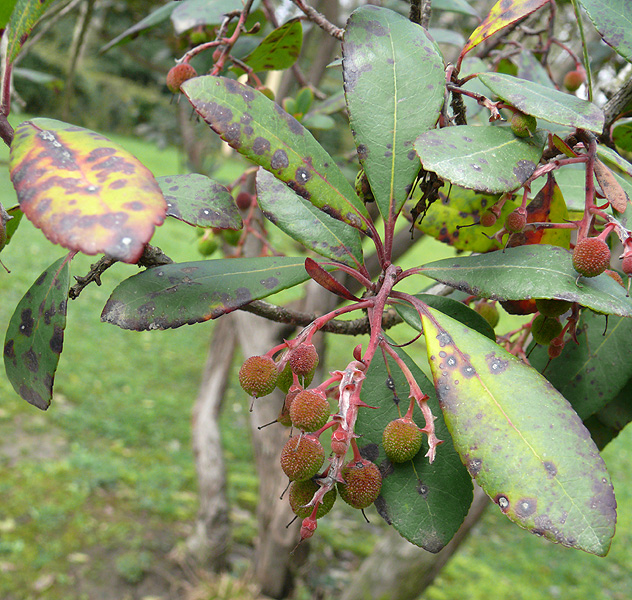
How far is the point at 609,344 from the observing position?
78cm

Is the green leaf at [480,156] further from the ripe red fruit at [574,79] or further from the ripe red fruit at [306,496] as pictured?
the ripe red fruit at [574,79]

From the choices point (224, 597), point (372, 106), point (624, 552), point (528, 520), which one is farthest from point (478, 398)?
point (624, 552)

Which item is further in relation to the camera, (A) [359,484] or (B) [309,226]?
(B) [309,226]

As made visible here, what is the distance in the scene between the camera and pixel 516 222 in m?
0.63

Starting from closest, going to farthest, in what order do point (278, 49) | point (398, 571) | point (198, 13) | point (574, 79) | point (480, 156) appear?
1. point (480, 156)
2. point (278, 49)
3. point (198, 13)
4. point (574, 79)
5. point (398, 571)

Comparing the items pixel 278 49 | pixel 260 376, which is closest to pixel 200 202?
pixel 260 376

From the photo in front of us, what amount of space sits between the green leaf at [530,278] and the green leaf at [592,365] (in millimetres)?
238

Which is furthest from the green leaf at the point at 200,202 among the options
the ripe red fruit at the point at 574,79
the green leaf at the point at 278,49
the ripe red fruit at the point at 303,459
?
the ripe red fruit at the point at 574,79

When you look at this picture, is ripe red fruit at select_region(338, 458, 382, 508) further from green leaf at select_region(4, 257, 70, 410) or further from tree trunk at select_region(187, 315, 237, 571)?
tree trunk at select_region(187, 315, 237, 571)

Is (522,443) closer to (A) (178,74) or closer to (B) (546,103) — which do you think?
(B) (546,103)

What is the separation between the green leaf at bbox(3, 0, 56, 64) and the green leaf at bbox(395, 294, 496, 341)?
51 centimetres

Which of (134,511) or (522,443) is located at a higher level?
(522,443)

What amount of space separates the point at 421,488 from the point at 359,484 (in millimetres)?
94

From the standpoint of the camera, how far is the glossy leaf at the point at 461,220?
0.82 metres
